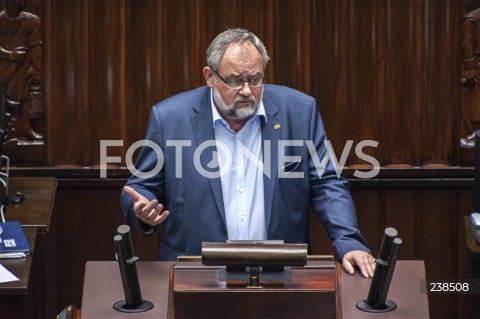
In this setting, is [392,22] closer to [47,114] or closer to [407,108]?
[407,108]

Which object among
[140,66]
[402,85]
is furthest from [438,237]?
[140,66]

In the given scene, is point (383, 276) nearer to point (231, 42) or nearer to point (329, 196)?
point (329, 196)

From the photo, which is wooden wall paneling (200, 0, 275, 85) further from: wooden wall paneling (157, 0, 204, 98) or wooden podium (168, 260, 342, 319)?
wooden podium (168, 260, 342, 319)

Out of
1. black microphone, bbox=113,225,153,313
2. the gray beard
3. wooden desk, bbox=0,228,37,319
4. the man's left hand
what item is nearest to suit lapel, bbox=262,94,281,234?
the gray beard

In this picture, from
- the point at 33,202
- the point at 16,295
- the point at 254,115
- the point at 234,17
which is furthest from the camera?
the point at 234,17

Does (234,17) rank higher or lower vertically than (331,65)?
higher

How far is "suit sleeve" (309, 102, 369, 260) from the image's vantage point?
11.7ft

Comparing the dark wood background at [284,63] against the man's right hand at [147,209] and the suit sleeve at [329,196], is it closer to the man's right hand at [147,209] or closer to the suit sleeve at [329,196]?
the suit sleeve at [329,196]

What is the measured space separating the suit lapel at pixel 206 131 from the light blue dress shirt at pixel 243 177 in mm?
24

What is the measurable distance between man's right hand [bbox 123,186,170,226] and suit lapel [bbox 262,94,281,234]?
58cm

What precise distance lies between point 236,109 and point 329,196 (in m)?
0.45

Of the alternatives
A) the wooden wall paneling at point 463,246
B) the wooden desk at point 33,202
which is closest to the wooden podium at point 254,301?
the wooden desk at point 33,202

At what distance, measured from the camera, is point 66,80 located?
501 centimetres

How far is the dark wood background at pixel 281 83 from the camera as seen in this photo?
498cm
